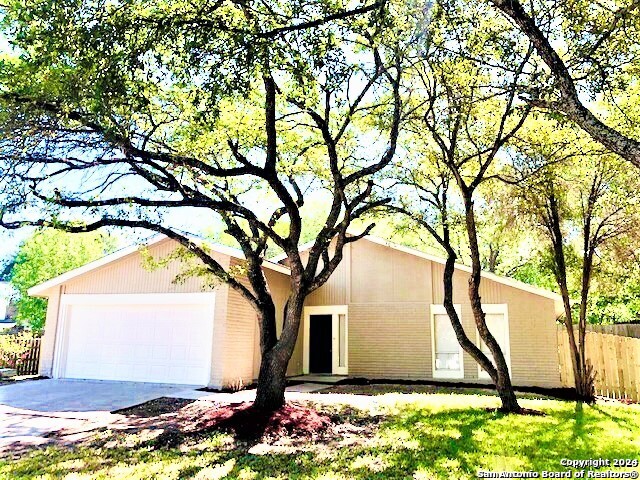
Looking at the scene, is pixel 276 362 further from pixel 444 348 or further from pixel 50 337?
pixel 50 337

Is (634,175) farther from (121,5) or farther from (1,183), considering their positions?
(1,183)

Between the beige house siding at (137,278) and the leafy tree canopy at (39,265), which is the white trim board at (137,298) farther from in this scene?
the leafy tree canopy at (39,265)

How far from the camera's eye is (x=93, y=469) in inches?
224

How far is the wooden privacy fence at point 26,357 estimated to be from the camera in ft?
49.4

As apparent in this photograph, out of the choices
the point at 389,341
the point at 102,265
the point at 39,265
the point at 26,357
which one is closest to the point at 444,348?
the point at 389,341

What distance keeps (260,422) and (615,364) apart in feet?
30.6

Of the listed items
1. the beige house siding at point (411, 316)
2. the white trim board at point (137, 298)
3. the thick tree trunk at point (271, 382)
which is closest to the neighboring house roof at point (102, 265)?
the white trim board at point (137, 298)

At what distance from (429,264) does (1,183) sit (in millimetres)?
11516

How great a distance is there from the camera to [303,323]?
16359mm

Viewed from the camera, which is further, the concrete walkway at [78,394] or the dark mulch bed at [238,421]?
the concrete walkway at [78,394]

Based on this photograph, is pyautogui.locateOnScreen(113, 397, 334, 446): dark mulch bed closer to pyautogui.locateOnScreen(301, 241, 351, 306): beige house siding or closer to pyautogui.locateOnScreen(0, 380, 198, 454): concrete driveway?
pyautogui.locateOnScreen(0, 380, 198, 454): concrete driveway

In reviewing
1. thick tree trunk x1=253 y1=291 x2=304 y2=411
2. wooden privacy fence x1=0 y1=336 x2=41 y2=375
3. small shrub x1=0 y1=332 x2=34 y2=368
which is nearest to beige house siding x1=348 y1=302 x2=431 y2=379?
thick tree trunk x1=253 y1=291 x2=304 y2=411

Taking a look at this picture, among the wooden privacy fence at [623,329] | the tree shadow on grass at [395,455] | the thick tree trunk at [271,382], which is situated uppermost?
the wooden privacy fence at [623,329]

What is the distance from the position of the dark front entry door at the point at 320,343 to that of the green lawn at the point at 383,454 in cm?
789
